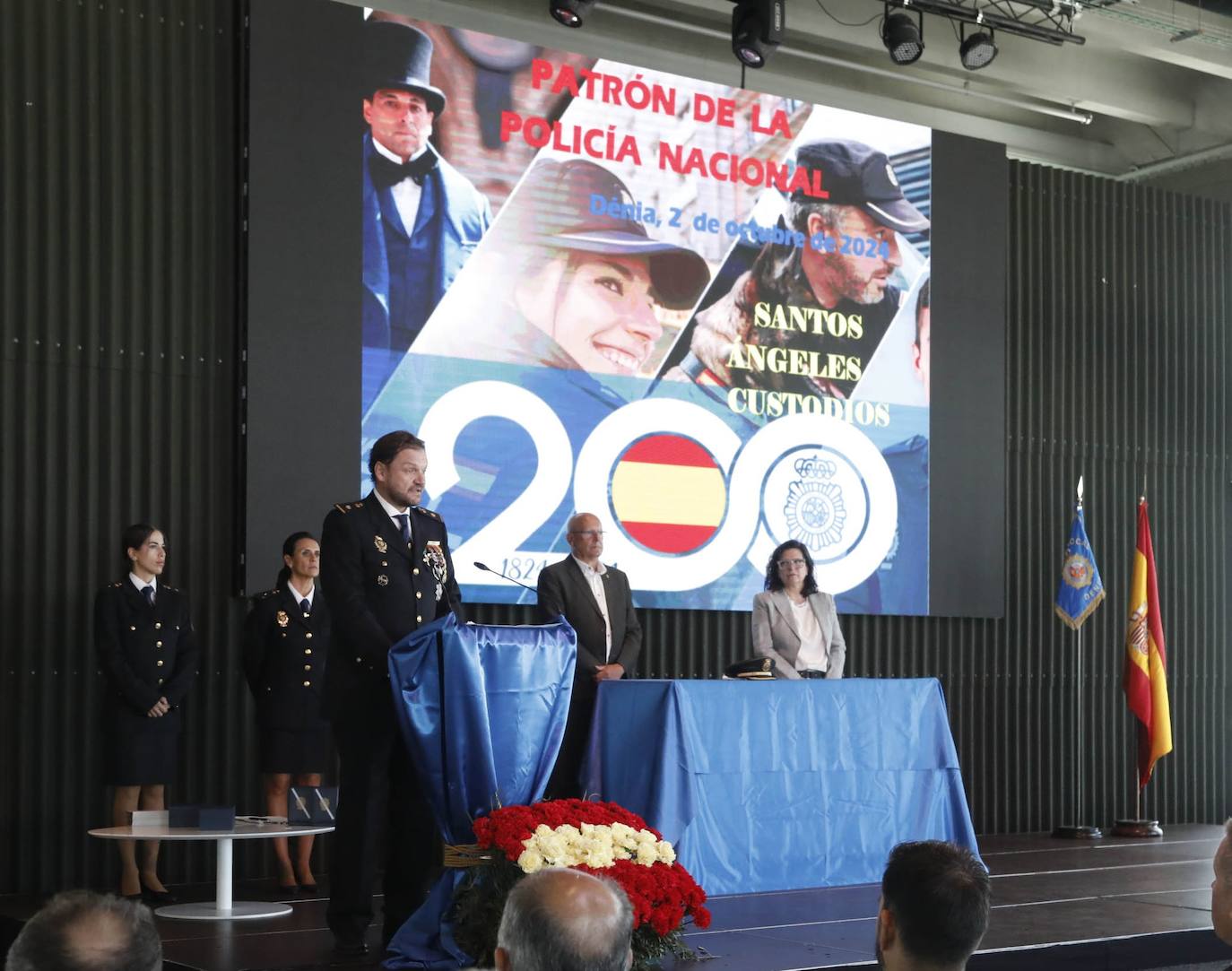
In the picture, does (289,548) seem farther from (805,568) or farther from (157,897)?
(805,568)

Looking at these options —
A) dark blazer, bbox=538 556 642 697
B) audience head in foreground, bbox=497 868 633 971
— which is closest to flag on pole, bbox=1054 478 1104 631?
dark blazer, bbox=538 556 642 697

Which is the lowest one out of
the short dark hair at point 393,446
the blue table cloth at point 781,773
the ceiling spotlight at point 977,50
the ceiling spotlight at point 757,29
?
the blue table cloth at point 781,773

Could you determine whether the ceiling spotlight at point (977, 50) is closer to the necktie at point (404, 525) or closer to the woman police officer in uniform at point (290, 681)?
the woman police officer in uniform at point (290, 681)

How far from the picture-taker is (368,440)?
6.83 metres

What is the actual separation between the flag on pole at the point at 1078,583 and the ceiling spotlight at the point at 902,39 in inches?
111

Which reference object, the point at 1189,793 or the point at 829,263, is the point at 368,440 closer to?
the point at 829,263

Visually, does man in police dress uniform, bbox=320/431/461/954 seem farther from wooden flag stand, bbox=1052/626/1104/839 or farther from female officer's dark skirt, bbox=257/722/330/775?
wooden flag stand, bbox=1052/626/1104/839

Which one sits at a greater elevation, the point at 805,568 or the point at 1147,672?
the point at 805,568

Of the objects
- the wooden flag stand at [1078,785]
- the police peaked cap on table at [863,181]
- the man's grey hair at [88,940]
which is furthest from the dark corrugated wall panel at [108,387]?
the man's grey hair at [88,940]

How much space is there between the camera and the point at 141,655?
19.3 ft

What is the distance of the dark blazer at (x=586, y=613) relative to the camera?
19.8 ft

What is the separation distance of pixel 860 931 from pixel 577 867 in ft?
4.88

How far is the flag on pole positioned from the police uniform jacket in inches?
198

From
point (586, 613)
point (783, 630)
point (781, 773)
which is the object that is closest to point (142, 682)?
point (586, 613)
